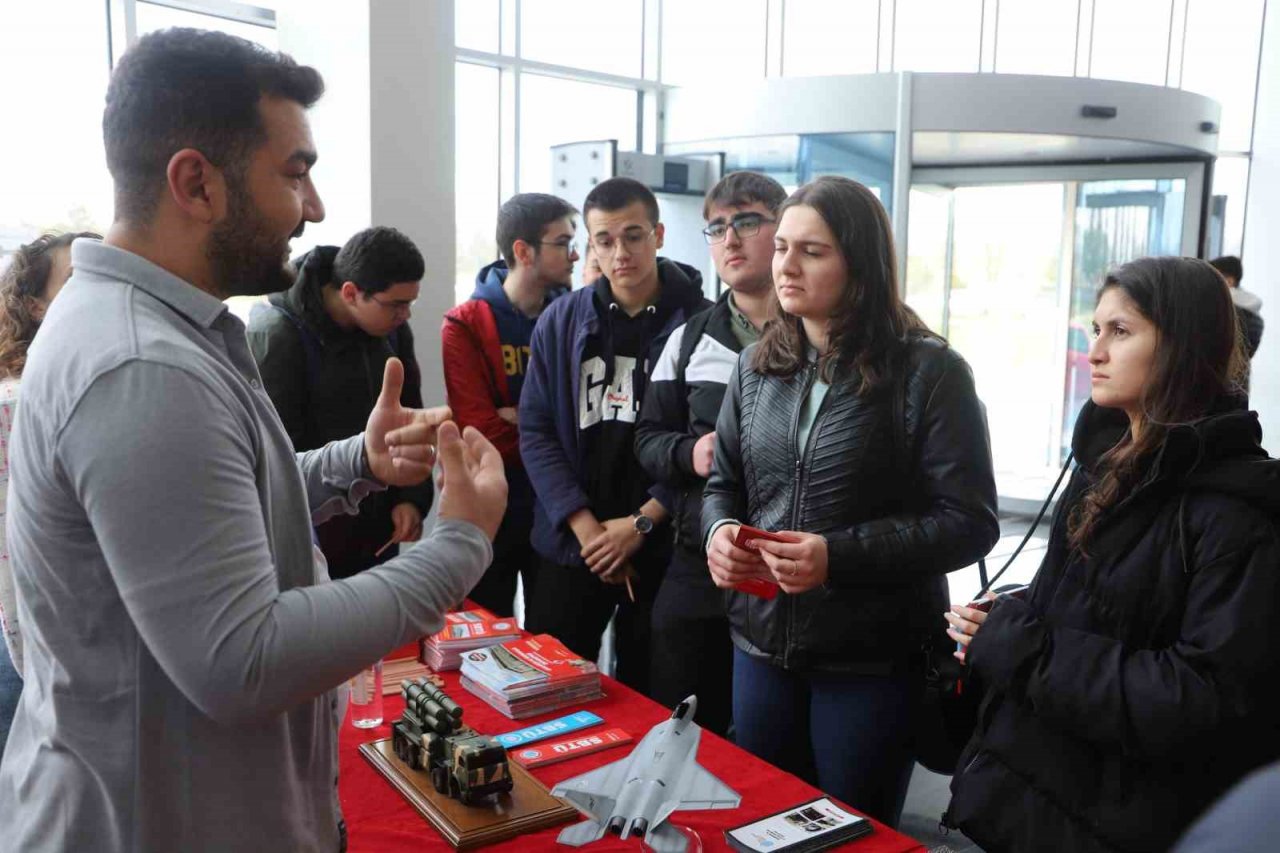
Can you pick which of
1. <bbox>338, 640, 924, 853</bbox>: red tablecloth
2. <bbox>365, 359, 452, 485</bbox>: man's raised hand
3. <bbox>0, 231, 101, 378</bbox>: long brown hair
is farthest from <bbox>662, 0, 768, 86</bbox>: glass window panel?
<bbox>365, 359, 452, 485</bbox>: man's raised hand

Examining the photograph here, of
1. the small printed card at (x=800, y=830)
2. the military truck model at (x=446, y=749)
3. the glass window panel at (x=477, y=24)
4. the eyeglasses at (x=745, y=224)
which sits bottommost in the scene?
the small printed card at (x=800, y=830)

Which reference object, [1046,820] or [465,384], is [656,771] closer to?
[1046,820]

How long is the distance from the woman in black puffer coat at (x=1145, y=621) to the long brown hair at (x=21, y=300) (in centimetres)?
224

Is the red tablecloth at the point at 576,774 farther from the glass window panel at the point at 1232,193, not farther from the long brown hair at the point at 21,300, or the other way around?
the glass window panel at the point at 1232,193

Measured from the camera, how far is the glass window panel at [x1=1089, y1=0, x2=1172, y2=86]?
27.1 feet

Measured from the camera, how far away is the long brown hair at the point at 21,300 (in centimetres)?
228

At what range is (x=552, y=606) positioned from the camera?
119 inches

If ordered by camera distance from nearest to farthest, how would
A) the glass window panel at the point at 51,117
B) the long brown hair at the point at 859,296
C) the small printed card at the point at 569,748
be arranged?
the small printed card at the point at 569,748
the long brown hair at the point at 859,296
the glass window panel at the point at 51,117

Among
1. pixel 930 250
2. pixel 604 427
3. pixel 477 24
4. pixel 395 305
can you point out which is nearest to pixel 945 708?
pixel 604 427

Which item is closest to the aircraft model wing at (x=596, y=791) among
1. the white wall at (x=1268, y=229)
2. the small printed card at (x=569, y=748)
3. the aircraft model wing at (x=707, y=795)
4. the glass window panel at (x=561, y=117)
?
the aircraft model wing at (x=707, y=795)

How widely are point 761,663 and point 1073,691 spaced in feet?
2.37

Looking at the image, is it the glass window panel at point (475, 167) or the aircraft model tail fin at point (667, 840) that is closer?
the aircraft model tail fin at point (667, 840)

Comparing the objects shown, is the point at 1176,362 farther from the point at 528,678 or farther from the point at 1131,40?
the point at 1131,40

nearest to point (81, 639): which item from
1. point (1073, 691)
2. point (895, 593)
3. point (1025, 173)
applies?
point (1073, 691)
